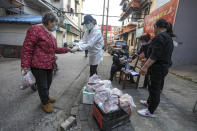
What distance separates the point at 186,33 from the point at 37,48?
317 inches

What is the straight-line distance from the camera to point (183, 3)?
6.00m

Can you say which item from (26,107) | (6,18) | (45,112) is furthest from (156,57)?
(6,18)

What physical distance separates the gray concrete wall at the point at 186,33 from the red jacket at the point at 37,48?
721cm

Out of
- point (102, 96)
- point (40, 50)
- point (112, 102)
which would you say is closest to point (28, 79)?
point (40, 50)

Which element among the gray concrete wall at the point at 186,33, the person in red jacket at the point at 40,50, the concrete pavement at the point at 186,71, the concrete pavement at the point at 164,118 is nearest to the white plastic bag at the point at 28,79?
the person in red jacket at the point at 40,50

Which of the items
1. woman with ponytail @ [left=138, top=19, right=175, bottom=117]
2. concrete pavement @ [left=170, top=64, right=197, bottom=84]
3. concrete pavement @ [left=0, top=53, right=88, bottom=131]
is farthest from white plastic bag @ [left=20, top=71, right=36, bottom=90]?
concrete pavement @ [left=170, top=64, right=197, bottom=84]

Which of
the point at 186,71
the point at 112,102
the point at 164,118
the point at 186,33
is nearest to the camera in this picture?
the point at 112,102

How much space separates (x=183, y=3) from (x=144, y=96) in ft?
20.6

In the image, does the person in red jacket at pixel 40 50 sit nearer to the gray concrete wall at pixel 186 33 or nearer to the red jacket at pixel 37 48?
the red jacket at pixel 37 48

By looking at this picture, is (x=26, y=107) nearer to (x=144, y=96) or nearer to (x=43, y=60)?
(x=43, y=60)

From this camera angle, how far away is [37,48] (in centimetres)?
184

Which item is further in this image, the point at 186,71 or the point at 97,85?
the point at 186,71

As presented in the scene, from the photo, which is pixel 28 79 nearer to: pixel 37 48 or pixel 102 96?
pixel 37 48

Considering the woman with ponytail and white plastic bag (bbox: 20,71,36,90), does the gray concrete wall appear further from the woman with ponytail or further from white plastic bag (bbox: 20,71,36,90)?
white plastic bag (bbox: 20,71,36,90)
